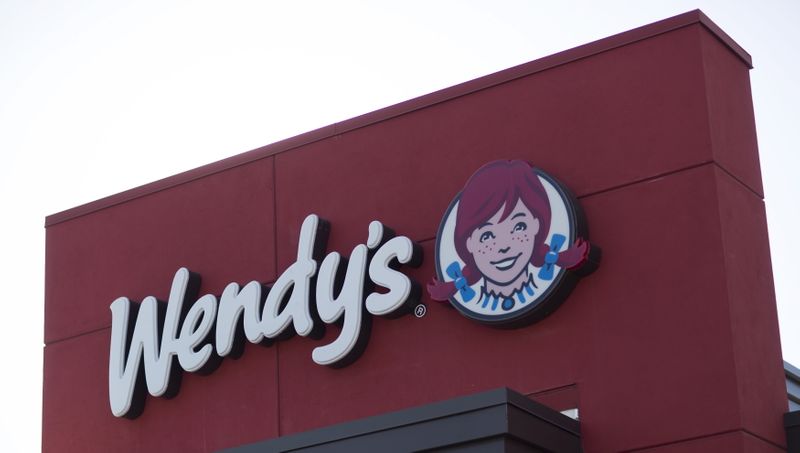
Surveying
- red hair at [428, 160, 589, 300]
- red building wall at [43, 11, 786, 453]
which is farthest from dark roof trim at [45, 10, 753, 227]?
red hair at [428, 160, 589, 300]

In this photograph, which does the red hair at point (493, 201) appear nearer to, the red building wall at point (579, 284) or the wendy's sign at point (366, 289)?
the wendy's sign at point (366, 289)

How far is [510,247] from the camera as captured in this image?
50.0ft

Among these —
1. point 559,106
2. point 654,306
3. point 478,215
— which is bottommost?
point 654,306

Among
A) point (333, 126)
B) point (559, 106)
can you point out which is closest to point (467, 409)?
point (559, 106)

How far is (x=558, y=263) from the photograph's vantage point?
48.6 ft

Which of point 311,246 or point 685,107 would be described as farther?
point 311,246

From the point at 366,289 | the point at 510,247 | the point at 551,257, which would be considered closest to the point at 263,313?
the point at 366,289

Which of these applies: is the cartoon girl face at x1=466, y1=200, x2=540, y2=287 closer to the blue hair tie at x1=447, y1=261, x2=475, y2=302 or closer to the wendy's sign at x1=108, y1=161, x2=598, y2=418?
the wendy's sign at x1=108, y1=161, x2=598, y2=418

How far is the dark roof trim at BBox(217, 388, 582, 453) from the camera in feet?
43.4

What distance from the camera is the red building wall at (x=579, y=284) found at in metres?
14.2

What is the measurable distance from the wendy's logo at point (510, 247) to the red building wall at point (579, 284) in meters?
0.25

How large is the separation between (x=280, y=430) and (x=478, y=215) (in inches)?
132

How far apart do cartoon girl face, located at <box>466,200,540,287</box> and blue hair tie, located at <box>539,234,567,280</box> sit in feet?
0.68

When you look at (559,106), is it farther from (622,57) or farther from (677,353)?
(677,353)
